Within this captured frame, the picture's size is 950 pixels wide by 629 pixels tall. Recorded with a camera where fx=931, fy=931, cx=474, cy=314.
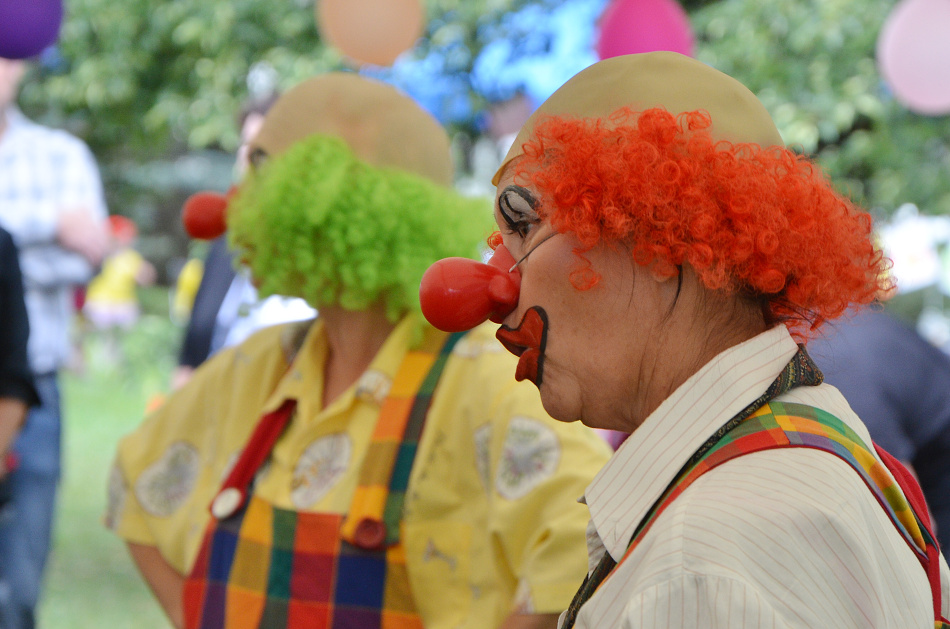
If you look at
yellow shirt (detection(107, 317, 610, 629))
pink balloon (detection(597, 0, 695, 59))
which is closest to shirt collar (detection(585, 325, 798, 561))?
yellow shirt (detection(107, 317, 610, 629))

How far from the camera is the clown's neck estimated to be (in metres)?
2.00

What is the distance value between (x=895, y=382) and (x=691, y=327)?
59.9 inches

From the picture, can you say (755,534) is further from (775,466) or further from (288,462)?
(288,462)

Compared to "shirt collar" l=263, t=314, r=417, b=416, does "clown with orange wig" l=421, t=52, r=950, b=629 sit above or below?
above

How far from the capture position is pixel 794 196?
1.07 metres

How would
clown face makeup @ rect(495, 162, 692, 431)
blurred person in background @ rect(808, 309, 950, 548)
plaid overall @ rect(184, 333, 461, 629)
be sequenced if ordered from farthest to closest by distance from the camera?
blurred person in background @ rect(808, 309, 950, 548) < plaid overall @ rect(184, 333, 461, 629) < clown face makeup @ rect(495, 162, 692, 431)

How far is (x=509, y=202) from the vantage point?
1.18m

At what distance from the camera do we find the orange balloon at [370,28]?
125 inches

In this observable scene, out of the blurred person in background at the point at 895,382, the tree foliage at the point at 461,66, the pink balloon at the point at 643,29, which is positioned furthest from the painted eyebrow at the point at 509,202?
the tree foliage at the point at 461,66

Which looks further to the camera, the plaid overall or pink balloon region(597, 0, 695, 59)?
pink balloon region(597, 0, 695, 59)

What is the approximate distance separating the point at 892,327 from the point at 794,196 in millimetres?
1506

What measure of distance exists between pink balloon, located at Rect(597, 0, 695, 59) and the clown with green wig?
1794mm

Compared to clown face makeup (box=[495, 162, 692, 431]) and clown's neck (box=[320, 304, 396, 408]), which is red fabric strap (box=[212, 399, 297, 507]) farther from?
clown face makeup (box=[495, 162, 692, 431])

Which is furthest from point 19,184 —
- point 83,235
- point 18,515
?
point 18,515
